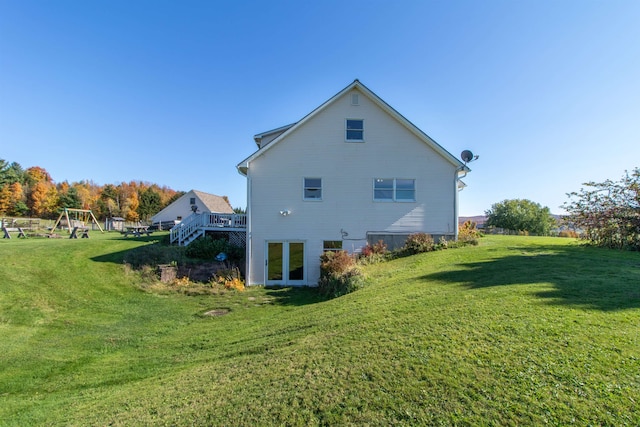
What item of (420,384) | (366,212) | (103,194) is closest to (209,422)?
(420,384)

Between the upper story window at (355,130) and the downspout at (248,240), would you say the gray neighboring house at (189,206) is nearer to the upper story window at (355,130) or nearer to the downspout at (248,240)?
the downspout at (248,240)

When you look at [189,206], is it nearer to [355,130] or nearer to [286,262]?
[286,262]

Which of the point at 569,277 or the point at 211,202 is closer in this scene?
the point at 569,277

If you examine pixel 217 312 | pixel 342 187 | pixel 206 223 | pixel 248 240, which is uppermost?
pixel 342 187

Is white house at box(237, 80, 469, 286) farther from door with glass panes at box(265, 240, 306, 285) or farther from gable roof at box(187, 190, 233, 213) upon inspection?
gable roof at box(187, 190, 233, 213)

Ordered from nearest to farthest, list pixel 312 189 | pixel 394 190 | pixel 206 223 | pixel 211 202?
1. pixel 312 189
2. pixel 394 190
3. pixel 206 223
4. pixel 211 202

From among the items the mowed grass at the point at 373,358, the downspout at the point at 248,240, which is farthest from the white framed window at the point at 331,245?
the mowed grass at the point at 373,358

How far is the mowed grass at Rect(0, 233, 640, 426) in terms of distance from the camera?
3.23 m

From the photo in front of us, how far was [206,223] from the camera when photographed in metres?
17.9

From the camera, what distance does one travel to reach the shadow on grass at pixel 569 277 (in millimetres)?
5512

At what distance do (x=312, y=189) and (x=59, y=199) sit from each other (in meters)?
65.2

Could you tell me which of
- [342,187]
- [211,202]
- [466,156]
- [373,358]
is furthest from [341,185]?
[211,202]

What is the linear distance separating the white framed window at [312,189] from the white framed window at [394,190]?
2.78m

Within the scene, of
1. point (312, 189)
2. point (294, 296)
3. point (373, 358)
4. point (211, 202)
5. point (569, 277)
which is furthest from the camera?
point (211, 202)
